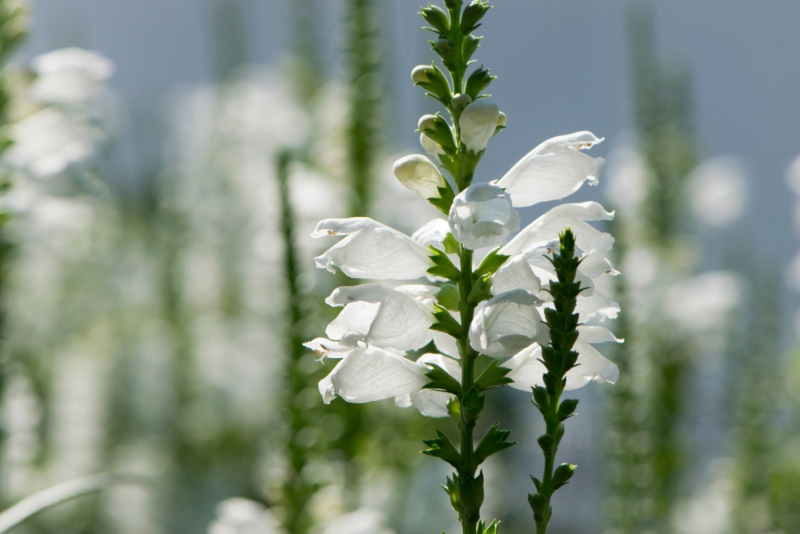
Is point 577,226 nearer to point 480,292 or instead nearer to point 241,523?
point 480,292

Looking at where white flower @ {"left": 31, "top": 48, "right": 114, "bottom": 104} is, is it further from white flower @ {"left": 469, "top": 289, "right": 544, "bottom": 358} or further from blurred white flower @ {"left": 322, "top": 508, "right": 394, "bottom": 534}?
white flower @ {"left": 469, "top": 289, "right": 544, "bottom": 358}

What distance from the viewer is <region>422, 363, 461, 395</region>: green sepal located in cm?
37

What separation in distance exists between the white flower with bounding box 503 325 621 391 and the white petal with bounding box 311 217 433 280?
5cm

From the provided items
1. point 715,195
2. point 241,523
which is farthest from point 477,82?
point 715,195

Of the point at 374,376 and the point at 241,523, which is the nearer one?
the point at 374,376

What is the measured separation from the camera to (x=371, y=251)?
383mm

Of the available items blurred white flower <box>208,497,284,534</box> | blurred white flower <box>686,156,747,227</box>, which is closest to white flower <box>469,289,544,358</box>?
blurred white flower <box>208,497,284,534</box>

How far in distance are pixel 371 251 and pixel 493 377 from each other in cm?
7

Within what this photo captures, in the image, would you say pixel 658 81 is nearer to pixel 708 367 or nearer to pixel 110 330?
pixel 708 367

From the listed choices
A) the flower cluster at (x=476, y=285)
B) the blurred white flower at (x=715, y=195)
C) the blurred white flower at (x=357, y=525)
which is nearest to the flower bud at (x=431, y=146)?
the flower cluster at (x=476, y=285)

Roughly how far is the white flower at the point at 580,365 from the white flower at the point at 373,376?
4cm

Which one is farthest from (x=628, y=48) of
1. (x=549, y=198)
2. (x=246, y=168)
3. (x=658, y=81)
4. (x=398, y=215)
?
(x=549, y=198)

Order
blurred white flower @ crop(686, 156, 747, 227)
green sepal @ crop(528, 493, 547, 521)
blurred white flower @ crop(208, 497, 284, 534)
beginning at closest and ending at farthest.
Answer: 1. green sepal @ crop(528, 493, 547, 521)
2. blurred white flower @ crop(208, 497, 284, 534)
3. blurred white flower @ crop(686, 156, 747, 227)

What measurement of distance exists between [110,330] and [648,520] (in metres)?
0.99
